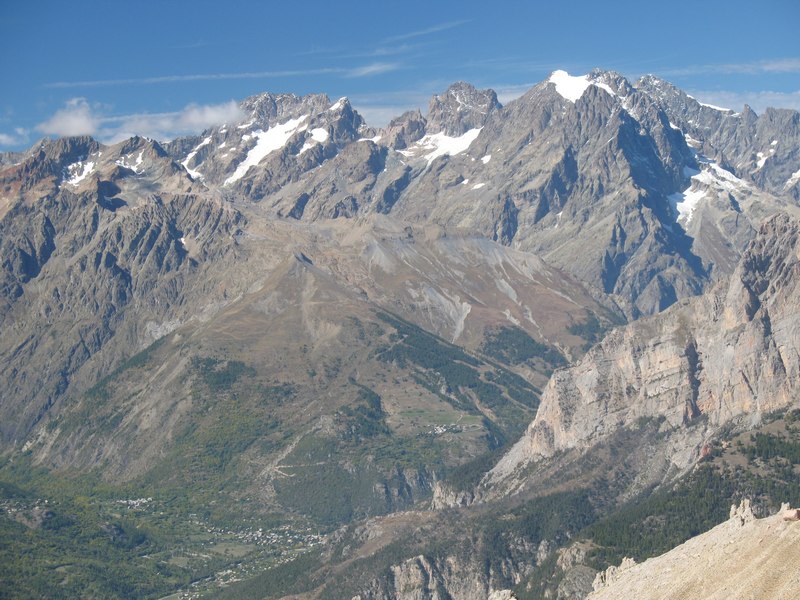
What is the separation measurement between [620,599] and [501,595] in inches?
1011

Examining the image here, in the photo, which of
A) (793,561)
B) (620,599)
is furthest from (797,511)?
(620,599)

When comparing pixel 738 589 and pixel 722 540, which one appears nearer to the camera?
pixel 738 589

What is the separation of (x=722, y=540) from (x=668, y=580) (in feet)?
20.2

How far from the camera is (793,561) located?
11050 cm

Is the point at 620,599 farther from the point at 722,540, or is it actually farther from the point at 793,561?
the point at 793,561

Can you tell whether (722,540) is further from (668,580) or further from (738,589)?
(738,589)

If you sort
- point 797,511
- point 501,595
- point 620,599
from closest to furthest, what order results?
1. point 797,511
2. point 620,599
3. point 501,595

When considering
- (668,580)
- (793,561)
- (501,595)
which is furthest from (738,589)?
(501,595)

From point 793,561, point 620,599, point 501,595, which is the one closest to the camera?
point 793,561

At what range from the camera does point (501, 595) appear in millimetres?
166375

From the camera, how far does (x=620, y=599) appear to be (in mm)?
143125

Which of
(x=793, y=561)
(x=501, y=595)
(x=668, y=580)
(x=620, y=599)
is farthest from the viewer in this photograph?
(x=501, y=595)

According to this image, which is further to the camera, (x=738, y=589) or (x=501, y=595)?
(x=501, y=595)

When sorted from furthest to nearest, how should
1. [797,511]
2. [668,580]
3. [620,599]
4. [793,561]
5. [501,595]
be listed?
[501,595]
[620,599]
[668,580]
[797,511]
[793,561]
